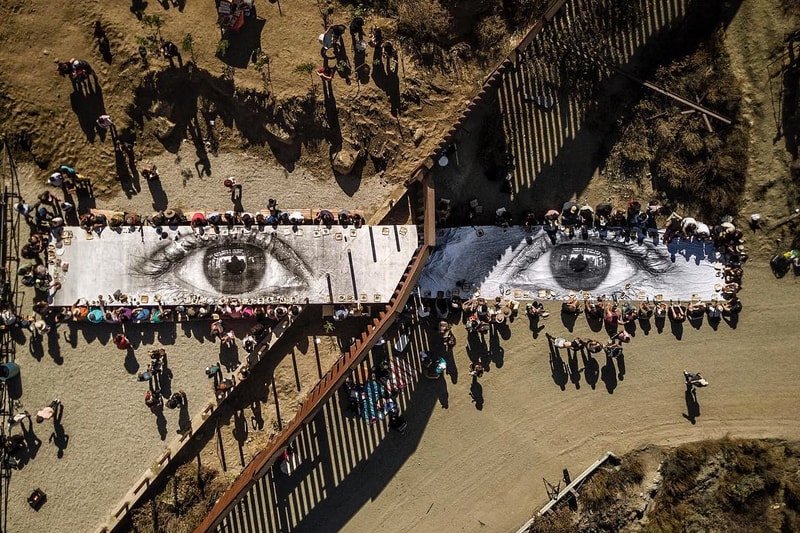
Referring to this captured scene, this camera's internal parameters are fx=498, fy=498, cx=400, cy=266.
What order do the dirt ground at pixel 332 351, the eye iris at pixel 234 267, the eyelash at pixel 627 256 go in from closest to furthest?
1. the dirt ground at pixel 332 351
2. the eye iris at pixel 234 267
3. the eyelash at pixel 627 256

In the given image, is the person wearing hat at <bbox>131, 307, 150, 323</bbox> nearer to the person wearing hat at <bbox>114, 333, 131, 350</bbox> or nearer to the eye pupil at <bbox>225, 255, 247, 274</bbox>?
the person wearing hat at <bbox>114, 333, 131, 350</bbox>

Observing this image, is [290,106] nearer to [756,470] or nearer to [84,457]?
[84,457]

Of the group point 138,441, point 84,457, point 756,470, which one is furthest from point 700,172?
point 84,457

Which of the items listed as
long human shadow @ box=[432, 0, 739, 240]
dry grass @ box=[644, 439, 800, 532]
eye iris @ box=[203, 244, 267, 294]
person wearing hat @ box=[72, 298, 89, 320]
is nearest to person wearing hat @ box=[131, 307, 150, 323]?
person wearing hat @ box=[72, 298, 89, 320]

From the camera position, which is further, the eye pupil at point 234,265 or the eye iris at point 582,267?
the eye iris at point 582,267

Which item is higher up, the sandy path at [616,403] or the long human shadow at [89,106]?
the long human shadow at [89,106]

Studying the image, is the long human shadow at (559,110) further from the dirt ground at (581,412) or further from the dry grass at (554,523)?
the dry grass at (554,523)

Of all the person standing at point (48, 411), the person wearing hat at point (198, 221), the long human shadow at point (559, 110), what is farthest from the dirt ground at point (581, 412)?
the person standing at point (48, 411)

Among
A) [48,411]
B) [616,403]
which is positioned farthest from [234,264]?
[616,403]
